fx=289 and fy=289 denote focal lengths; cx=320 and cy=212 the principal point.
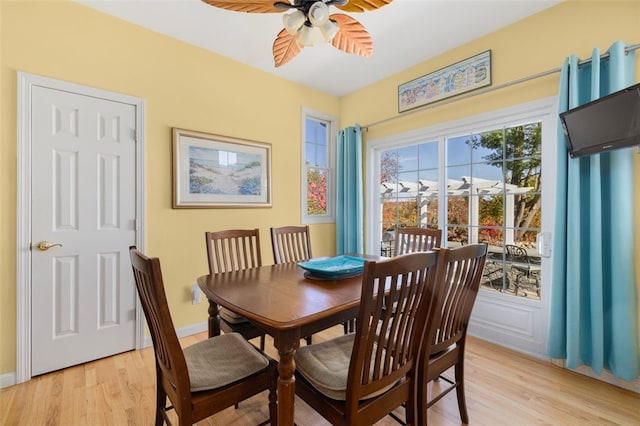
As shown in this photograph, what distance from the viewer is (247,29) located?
8.45 ft

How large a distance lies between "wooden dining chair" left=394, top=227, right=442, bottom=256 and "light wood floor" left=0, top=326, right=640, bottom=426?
3.17ft

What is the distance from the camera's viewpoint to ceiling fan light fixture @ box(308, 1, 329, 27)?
1501 millimetres

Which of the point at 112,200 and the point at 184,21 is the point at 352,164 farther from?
the point at 112,200

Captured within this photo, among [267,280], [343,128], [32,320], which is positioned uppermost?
[343,128]

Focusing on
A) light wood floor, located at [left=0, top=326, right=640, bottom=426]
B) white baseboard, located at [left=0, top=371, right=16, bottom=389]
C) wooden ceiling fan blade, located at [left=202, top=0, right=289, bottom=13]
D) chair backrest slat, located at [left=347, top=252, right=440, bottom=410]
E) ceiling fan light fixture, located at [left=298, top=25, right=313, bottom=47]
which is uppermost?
wooden ceiling fan blade, located at [left=202, top=0, right=289, bottom=13]

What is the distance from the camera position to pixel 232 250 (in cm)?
230

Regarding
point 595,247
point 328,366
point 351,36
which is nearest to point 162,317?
point 328,366

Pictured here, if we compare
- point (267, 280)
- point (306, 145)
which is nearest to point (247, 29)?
point (306, 145)

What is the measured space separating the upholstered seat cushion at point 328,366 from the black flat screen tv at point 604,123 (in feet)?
6.51

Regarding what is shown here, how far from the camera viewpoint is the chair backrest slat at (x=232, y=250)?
7.02 ft

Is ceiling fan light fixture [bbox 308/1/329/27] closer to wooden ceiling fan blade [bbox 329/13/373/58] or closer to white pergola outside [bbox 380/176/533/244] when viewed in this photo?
wooden ceiling fan blade [bbox 329/13/373/58]

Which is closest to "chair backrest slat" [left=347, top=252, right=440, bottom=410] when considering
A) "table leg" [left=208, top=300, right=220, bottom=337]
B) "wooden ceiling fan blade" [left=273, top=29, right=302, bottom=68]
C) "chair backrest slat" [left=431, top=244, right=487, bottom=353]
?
"chair backrest slat" [left=431, top=244, right=487, bottom=353]

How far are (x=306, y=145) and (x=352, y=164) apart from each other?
67 cm

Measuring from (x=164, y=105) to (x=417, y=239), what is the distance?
2.60m
